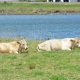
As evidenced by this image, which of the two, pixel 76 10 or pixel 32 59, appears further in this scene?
pixel 76 10

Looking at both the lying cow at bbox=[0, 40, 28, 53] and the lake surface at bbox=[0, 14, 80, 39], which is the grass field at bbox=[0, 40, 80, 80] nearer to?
the lying cow at bbox=[0, 40, 28, 53]

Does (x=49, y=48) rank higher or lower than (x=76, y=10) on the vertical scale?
higher

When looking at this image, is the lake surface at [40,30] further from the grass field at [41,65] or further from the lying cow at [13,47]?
the grass field at [41,65]

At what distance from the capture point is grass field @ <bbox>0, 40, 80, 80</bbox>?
42.2ft

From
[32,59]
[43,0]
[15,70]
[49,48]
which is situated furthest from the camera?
[43,0]

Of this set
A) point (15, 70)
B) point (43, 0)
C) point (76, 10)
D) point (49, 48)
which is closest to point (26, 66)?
point (15, 70)

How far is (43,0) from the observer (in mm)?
144250

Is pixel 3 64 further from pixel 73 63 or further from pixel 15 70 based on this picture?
pixel 73 63

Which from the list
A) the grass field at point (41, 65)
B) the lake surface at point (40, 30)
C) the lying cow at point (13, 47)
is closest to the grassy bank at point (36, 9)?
the lake surface at point (40, 30)

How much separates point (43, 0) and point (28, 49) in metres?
126

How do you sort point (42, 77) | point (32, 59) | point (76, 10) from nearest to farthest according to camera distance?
1. point (42, 77)
2. point (32, 59)
3. point (76, 10)

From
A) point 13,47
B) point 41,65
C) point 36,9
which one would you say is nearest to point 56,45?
point 13,47

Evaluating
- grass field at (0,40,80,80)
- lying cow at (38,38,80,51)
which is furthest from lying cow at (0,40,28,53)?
lying cow at (38,38,80,51)

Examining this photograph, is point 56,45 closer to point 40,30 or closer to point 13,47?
point 13,47
